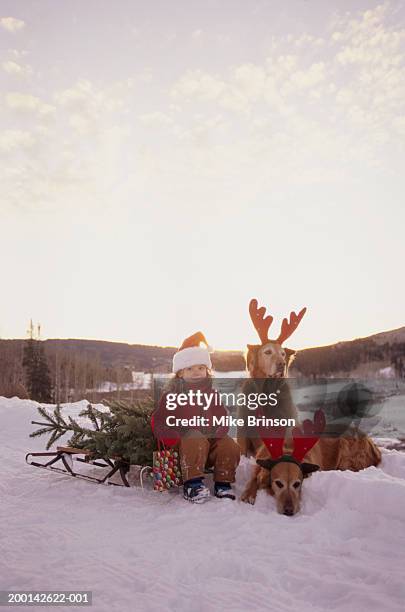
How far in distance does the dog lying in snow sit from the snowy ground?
0.36ft

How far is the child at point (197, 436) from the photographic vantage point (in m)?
4.06

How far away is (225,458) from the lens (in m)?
4.16

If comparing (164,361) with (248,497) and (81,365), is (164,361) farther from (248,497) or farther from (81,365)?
(81,365)

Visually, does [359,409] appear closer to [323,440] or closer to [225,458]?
[323,440]

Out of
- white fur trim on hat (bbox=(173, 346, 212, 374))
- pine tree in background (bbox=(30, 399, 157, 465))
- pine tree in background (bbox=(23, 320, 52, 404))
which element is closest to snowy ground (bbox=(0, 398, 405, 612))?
pine tree in background (bbox=(30, 399, 157, 465))

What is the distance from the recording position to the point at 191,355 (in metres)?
4.77

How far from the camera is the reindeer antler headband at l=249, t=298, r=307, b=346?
4.86 metres

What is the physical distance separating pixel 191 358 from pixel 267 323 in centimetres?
93

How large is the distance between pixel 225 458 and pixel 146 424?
1.01 meters

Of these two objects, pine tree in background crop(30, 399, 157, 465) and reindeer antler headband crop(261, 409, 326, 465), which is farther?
pine tree in background crop(30, 399, 157, 465)

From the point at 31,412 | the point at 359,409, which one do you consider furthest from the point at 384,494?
the point at 31,412

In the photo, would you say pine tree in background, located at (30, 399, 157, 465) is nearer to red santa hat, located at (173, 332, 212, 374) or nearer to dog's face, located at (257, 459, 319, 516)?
red santa hat, located at (173, 332, 212, 374)

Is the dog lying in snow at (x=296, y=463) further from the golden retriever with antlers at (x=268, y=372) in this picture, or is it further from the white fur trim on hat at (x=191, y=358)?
the white fur trim on hat at (x=191, y=358)

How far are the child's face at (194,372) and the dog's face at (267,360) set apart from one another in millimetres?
497
